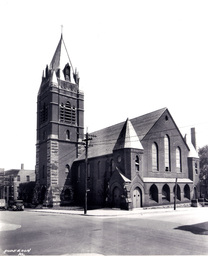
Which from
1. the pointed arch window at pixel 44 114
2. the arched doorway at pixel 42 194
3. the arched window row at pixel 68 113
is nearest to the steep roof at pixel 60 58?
the arched window row at pixel 68 113

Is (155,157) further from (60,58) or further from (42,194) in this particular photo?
(60,58)

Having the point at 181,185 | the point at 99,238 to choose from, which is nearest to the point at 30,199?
the point at 181,185

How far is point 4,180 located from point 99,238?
207 feet

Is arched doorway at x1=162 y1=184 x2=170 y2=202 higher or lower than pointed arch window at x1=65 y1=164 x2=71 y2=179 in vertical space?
lower

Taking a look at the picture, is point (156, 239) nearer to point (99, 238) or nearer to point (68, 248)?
point (99, 238)

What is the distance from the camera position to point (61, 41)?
49.4 m

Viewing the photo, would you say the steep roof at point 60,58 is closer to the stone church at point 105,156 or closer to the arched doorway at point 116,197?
the stone church at point 105,156

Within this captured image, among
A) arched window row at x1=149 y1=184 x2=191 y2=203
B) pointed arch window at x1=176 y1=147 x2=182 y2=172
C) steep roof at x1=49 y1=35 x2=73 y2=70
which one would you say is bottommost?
arched window row at x1=149 y1=184 x2=191 y2=203

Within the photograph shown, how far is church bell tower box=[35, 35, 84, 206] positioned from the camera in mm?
42531

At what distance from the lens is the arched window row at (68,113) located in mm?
45125

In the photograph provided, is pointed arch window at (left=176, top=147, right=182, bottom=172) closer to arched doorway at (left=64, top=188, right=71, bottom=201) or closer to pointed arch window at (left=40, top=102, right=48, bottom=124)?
arched doorway at (left=64, top=188, right=71, bottom=201)

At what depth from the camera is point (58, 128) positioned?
145 ft

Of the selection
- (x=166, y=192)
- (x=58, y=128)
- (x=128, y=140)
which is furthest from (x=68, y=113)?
(x=166, y=192)

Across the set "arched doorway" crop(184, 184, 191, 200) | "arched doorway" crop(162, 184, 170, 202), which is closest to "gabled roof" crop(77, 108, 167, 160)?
"arched doorway" crop(162, 184, 170, 202)
